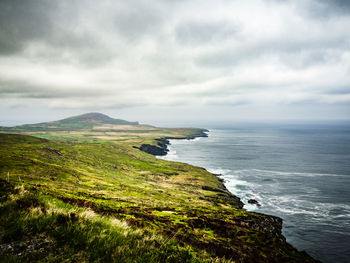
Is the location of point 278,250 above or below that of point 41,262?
below

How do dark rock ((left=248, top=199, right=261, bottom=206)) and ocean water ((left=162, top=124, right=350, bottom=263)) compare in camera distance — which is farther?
dark rock ((left=248, top=199, right=261, bottom=206))

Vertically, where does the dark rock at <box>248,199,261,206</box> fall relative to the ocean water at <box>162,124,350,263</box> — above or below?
below

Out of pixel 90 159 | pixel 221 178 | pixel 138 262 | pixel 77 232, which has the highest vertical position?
pixel 77 232

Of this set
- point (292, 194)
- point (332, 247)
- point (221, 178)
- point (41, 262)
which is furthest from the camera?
point (221, 178)

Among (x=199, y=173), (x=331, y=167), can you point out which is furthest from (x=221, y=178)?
(x=331, y=167)

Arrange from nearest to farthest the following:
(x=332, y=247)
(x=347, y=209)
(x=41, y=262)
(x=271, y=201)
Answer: (x=41, y=262), (x=332, y=247), (x=347, y=209), (x=271, y=201)

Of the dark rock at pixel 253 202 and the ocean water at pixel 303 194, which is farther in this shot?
the dark rock at pixel 253 202

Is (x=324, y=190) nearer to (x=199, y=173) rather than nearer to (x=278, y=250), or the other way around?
(x=199, y=173)

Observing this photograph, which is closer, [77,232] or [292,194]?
[77,232]

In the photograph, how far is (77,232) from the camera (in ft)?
22.4

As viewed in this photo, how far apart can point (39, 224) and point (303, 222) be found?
7028cm

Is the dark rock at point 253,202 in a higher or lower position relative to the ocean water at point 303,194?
lower

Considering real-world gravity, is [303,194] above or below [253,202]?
above

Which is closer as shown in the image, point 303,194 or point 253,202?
point 253,202
